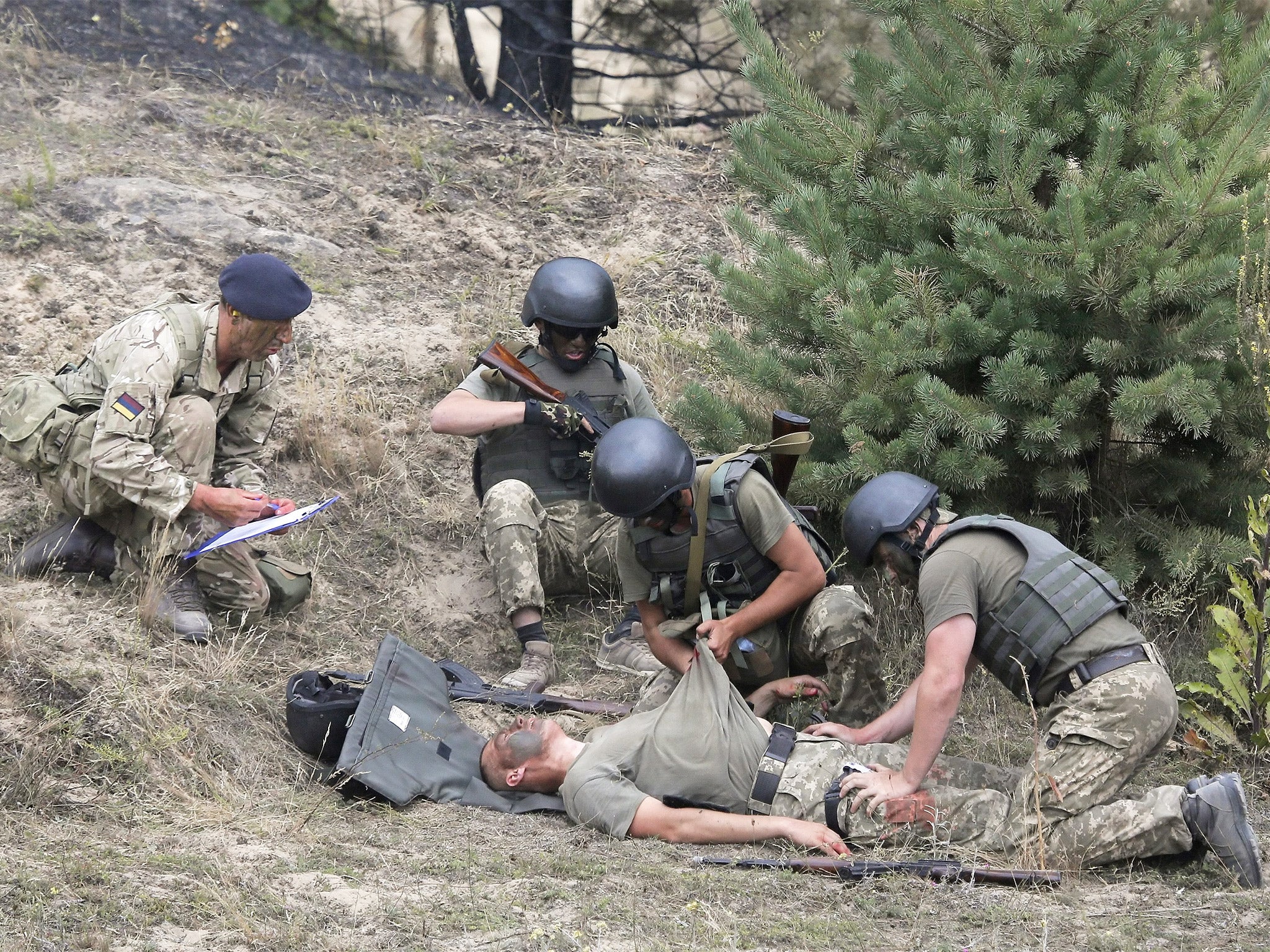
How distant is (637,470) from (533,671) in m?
→ 1.41

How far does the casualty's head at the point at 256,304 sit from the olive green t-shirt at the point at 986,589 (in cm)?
276

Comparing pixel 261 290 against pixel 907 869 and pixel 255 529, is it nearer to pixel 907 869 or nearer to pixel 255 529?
pixel 255 529

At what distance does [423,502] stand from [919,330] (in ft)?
9.15

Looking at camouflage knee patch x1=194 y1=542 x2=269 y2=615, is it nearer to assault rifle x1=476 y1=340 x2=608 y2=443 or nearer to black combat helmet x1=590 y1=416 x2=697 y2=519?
assault rifle x1=476 y1=340 x2=608 y2=443

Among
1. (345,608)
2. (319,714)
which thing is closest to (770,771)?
(319,714)

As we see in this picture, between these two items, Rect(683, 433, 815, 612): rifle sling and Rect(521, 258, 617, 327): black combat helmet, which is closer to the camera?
Rect(683, 433, 815, 612): rifle sling

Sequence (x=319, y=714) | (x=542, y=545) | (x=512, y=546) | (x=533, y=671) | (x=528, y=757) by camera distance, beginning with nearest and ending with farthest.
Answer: (x=528, y=757) < (x=319, y=714) < (x=533, y=671) < (x=512, y=546) < (x=542, y=545)

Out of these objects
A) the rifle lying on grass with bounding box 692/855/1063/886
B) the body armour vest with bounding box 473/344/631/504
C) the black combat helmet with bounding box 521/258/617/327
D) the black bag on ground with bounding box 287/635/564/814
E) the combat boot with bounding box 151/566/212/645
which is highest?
the black combat helmet with bounding box 521/258/617/327

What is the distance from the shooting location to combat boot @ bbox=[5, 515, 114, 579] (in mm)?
5172

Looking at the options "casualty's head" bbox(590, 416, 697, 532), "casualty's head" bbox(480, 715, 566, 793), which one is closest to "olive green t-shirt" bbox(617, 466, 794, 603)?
"casualty's head" bbox(590, 416, 697, 532)

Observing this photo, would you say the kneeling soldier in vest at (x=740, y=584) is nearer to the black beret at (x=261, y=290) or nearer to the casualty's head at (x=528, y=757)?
the casualty's head at (x=528, y=757)

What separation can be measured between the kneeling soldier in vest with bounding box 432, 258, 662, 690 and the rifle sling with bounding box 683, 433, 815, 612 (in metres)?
0.78

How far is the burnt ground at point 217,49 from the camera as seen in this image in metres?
9.31

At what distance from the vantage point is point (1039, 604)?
3.95 metres
